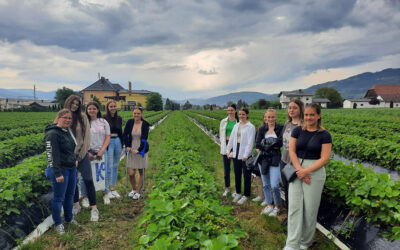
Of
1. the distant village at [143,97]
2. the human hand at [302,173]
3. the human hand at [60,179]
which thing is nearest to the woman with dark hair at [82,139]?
the human hand at [60,179]

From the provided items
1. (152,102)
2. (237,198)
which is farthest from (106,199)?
(152,102)

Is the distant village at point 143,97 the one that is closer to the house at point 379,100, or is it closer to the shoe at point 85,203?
the house at point 379,100

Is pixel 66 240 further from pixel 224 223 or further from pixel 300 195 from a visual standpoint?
pixel 300 195

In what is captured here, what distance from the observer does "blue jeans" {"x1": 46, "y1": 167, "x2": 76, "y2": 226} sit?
361 cm

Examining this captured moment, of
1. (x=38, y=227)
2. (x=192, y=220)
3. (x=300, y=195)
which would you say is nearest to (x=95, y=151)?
(x=38, y=227)

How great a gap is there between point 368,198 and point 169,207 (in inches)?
114

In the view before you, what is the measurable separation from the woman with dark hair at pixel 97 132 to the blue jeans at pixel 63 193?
0.85 metres

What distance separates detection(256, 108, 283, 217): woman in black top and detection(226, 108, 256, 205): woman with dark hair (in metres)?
0.37

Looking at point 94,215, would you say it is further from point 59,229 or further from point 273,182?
point 273,182

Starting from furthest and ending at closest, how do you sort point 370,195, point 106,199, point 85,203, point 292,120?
point 106,199 → point 85,203 → point 292,120 → point 370,195

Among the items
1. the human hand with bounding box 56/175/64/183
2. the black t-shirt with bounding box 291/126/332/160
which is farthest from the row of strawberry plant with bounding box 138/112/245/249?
the human hand with bounding box 56/175/64/183

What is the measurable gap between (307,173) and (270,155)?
52.7 inches

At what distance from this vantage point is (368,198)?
3.18 metres

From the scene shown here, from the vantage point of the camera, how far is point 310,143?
296 cm
